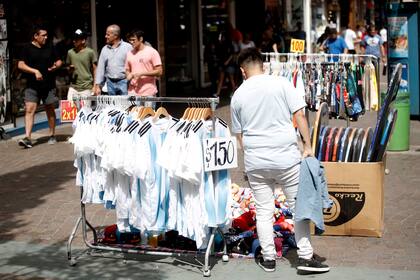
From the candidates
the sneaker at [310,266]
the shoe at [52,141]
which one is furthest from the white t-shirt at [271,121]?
the shoe at [52,141]

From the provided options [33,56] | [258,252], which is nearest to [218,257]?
[258,252]

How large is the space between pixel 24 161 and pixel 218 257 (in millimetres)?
5610

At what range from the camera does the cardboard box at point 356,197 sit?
7145 millimetres

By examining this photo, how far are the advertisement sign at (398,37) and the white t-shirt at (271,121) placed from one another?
28.1ft

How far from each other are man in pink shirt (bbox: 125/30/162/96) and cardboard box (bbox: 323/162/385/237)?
437 centimetres

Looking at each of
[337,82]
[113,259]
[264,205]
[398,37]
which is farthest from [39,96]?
[264,205]

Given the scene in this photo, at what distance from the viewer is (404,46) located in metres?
14.3

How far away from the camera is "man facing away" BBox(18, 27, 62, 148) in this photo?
1266cm

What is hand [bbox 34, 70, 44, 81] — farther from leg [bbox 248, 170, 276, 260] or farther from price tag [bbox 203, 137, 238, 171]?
leg [bbox 248, 170, 276, 260]

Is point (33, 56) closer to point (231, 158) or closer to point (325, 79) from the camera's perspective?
point (325, 79)

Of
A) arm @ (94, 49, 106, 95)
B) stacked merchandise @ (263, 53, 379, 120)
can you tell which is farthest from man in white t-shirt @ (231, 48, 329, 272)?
arm @ (94, 49, 106, 95)

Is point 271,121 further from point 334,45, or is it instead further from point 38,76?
point 334,45

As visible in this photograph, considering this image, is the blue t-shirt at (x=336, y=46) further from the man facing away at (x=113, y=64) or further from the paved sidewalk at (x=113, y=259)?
the paved sidewalk at (x=113, y=259)

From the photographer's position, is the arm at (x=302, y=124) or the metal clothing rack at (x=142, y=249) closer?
the arm at (x=302, y=124)
